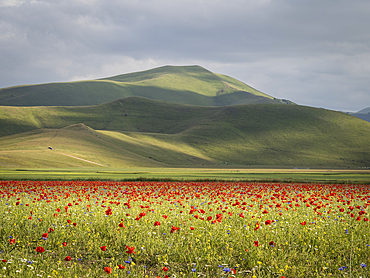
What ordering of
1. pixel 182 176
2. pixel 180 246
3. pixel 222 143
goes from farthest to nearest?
pixel 222 143, pixel 182 176, pixel 180 246

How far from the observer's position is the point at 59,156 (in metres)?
92.4

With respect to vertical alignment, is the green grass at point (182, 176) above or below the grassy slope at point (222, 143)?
below

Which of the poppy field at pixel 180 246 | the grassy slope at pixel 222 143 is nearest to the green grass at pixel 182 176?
the poppy field at pixel 180 246

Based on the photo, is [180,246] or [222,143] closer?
[180,246]

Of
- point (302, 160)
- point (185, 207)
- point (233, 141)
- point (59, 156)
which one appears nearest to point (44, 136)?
point (59, 156)

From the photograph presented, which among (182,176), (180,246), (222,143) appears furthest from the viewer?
(222,143)

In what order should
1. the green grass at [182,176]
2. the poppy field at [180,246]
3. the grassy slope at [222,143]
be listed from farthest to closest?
the grassy slope at [222,143] < the green grass at [182,176] < the poppy field at [180,246]

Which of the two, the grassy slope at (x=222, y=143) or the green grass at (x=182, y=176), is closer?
the green grass at (x=182, y=176)

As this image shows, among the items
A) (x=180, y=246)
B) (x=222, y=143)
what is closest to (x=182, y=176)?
(x=180, y=246)

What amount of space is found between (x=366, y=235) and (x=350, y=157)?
521 ft

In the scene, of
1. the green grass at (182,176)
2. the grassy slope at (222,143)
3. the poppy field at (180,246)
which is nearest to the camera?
the poppy field at (180,246)

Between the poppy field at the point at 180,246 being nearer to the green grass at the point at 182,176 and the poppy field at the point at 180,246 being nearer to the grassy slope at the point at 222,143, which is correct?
the green grass at the point at 182,176

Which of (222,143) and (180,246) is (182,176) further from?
(222,143)

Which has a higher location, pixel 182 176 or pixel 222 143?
pixel 222 143
